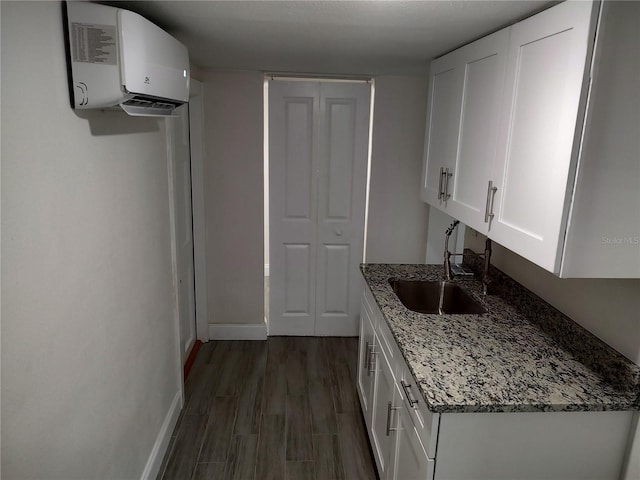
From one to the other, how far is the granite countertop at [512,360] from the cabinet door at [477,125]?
48 cm

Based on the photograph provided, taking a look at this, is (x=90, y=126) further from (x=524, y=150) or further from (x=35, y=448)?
(x=524, y=150)

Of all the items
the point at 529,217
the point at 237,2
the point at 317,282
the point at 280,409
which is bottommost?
the point at 280,409

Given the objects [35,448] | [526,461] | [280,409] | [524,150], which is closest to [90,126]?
[35,448]

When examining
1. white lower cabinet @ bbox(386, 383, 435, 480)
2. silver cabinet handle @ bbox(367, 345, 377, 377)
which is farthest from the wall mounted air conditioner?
silver cabinet handle @ bbox(367, 345, 377, 377)

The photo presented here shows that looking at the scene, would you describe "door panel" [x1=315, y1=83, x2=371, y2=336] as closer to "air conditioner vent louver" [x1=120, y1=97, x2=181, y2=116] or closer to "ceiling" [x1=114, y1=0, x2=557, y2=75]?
"ceiling" [x1=114, y1=0, x2=557, y2=75]

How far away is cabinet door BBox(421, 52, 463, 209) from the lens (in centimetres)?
236

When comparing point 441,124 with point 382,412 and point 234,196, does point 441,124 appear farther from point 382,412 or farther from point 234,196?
point 234,196

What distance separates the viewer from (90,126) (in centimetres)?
158

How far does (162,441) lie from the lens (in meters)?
2.54

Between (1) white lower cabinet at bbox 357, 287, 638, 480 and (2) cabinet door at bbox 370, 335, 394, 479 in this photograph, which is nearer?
(1) white lower cabinet at bbox 357, 287, 638, 480

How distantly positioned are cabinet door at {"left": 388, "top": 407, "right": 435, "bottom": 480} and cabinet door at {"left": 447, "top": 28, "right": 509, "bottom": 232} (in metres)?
0.88

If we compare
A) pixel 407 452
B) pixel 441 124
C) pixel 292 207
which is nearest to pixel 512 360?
pixel 407 452

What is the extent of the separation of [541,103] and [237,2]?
110 cm

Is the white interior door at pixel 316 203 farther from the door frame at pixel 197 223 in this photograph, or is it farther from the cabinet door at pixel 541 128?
the cabinet door at pixel 541 128
